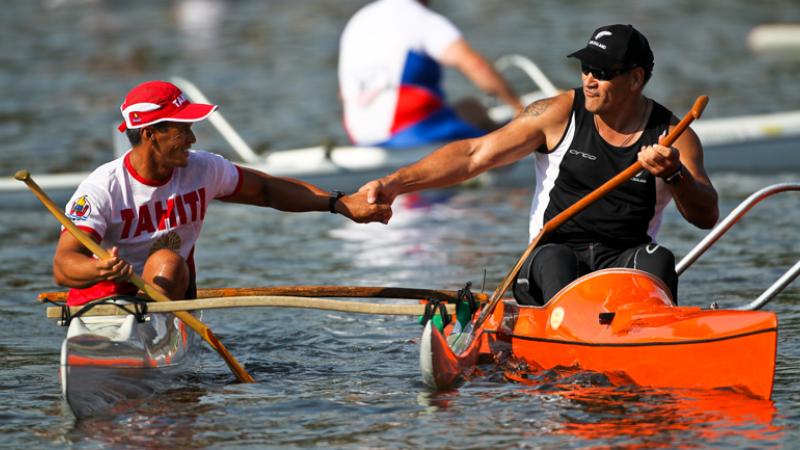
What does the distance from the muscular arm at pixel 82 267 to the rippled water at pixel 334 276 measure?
0.54 m

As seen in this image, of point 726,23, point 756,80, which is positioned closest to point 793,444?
point 756,80

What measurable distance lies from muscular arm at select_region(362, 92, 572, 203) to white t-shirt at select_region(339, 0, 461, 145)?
4484 mm

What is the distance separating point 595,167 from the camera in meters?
6.04

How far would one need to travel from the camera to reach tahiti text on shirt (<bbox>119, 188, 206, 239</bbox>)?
5812mm

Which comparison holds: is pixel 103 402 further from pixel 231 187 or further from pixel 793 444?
pixel 793 444

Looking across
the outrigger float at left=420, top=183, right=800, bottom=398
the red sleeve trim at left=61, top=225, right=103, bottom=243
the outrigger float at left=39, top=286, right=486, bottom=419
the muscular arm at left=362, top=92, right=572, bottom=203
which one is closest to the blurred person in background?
the muscular arm at left=362, top=92, right=572, bottom=203

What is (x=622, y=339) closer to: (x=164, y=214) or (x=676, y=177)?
(x=676, y=177)

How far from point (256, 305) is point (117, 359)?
1.89 ft

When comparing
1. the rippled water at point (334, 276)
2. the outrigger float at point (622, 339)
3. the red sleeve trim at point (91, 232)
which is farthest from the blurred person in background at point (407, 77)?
the red sleeve trim at point (91, 232)

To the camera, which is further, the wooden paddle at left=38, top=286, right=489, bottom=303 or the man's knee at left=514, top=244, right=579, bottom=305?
the wooden paddle at left=38, top=286, right=489, bottom=303

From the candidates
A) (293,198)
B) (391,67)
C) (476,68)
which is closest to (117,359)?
(293,198)

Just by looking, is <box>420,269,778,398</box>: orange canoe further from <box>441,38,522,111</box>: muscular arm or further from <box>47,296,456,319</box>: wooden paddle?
<box>441,38,522,111</box>: muscular arm

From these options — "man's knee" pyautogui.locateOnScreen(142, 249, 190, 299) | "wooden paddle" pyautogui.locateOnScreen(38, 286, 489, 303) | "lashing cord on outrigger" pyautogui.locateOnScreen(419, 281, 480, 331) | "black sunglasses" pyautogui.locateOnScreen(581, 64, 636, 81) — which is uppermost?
"black sunglasses" pyautogui.locateOnScreen(581, 64, 636, 81)

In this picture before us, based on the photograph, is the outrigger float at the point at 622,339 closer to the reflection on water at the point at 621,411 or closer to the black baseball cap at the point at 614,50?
the reflection on water at the point at 621,411
